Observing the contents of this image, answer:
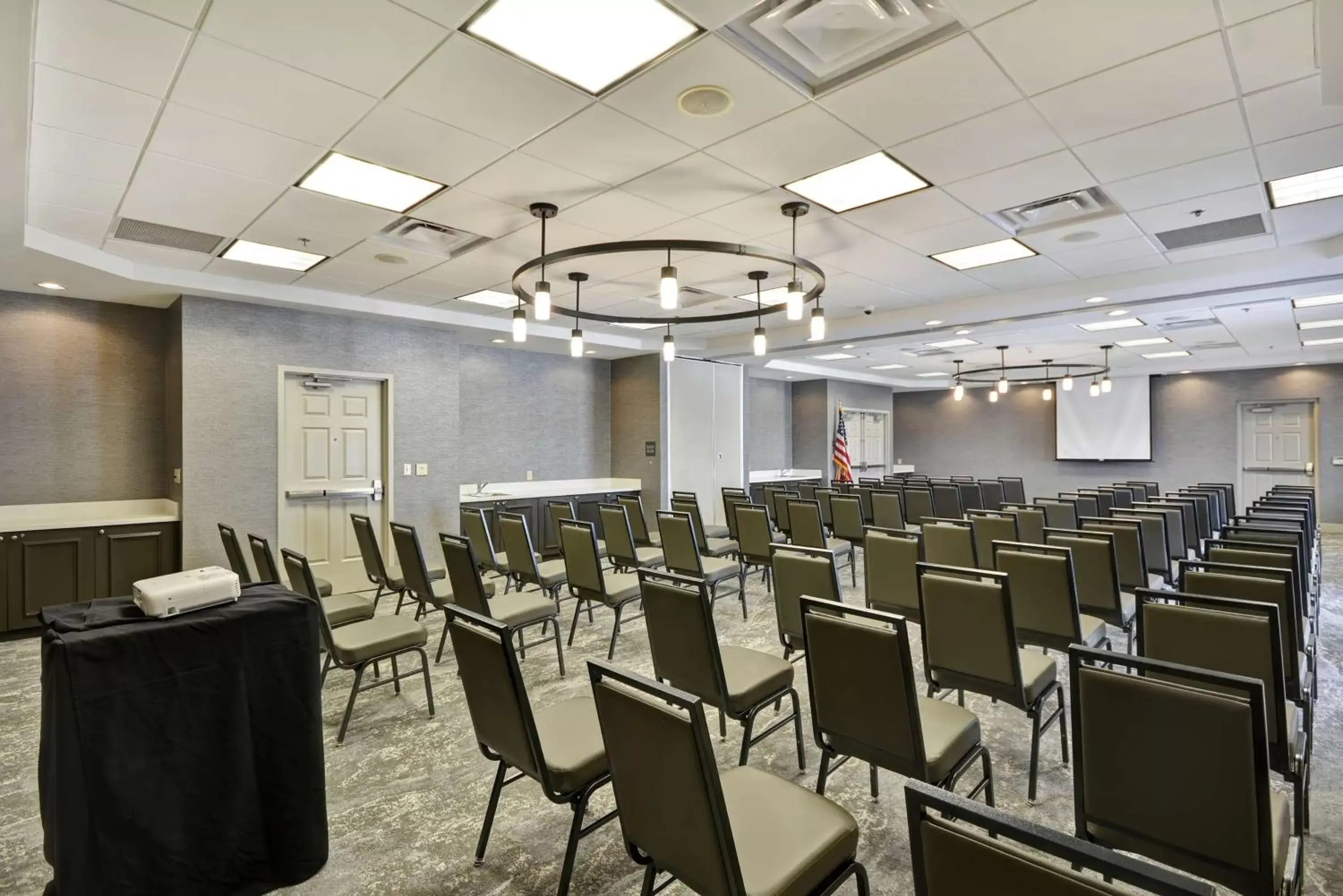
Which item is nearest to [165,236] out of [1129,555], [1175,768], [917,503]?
[1175,768]

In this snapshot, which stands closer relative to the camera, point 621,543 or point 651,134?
point 651,134

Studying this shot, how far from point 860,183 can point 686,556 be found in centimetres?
278

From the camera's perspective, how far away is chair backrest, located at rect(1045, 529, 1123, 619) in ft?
11.4

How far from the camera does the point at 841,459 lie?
12.1 metres

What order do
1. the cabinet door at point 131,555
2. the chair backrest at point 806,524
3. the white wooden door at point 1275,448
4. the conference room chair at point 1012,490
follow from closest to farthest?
the cabinet door at point 131,555 < the chair backrest at point 806,524 < the conference room chair at point 1012,490 < the white wooden door at point 1275,448

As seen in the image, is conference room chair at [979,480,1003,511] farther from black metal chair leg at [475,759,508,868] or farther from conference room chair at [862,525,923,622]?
black metal chair leg at [475,759,508,868]

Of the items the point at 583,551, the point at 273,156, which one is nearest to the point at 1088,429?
the point at 583,551

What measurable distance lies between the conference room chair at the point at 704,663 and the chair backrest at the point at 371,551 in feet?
9.10

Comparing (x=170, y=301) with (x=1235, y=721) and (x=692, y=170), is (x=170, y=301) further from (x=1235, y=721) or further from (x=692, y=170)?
(x=1235, y=721)

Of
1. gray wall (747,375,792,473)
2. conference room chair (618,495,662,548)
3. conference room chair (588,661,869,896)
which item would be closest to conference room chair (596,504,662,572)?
conference room chair (618,495,662,548)

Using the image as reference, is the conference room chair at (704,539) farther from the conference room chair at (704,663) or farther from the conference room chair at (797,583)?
the conference room chair at (704,663)

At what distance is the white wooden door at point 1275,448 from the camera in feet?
36.6

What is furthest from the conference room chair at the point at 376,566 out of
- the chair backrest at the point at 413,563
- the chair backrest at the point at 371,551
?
the chair backrest at the point at 413,563

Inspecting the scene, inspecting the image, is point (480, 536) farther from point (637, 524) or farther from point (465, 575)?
point (465, 575)
